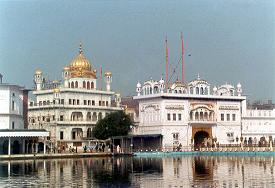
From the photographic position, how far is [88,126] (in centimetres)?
6525

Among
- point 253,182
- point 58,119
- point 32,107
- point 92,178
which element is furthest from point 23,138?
point 253,182

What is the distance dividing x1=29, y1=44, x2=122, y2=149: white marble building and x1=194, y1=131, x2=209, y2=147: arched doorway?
9.69 meters

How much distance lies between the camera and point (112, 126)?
2402 inches

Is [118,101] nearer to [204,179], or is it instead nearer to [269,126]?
[269,126]

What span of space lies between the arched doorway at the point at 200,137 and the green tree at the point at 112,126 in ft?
27.2

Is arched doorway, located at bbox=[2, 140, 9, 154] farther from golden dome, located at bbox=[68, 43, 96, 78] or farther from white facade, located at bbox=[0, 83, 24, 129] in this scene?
golden dome, located at bbox=[68, 43, 96, 78]

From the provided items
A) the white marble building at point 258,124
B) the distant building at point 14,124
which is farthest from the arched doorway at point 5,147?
the white marble building at point 258,124

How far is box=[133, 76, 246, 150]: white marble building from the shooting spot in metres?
62.5

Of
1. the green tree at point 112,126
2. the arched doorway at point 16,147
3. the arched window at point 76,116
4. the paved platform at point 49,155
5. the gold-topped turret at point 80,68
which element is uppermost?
the gold-topped turret at point 80,68

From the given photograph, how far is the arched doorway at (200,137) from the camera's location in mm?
65938

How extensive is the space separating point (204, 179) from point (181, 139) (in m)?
38.9

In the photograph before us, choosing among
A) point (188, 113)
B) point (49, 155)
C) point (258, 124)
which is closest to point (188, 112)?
point (188, 113)

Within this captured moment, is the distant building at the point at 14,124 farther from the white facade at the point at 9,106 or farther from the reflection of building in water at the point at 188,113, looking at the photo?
the reflection of building in water at the point at 188,113

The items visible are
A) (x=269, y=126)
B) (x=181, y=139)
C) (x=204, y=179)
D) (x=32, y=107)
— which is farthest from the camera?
(x=269, y=126)
